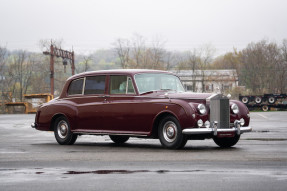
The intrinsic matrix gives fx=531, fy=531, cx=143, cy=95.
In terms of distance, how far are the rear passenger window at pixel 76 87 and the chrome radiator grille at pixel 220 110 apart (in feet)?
13.4

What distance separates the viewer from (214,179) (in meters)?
7.16

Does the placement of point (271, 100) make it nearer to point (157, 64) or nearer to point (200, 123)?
point (157, 64)

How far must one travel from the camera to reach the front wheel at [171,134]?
11.9m

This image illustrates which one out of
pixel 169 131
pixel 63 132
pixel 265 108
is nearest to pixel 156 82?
pixel 169 131

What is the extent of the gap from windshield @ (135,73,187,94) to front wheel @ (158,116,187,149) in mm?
1231

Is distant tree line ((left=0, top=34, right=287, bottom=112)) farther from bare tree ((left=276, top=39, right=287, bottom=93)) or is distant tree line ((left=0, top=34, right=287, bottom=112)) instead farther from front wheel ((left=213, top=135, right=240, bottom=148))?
front wheel ((left=213, top=135, right=240, bottom=148))

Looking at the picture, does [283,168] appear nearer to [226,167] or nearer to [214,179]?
[226,167]

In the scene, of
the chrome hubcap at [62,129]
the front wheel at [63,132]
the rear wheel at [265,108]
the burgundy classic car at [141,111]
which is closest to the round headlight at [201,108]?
the burgundy classic car at [141,111]

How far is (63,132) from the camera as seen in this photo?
14609mm

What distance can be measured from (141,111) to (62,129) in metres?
3.00

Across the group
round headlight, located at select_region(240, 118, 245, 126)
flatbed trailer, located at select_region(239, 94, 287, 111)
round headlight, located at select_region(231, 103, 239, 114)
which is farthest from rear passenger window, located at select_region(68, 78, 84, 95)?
flatbed trailer, located at select_region(239, 94, 287, 111)

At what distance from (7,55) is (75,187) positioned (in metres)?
90.4

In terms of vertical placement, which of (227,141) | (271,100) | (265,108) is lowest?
(265,108)

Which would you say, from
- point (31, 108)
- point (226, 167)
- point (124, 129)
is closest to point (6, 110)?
point (31, 108)
